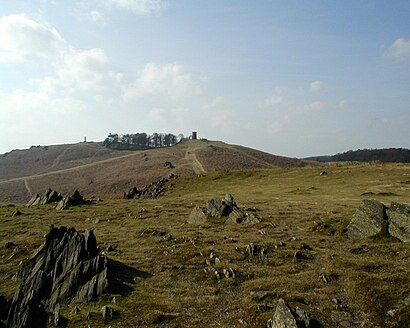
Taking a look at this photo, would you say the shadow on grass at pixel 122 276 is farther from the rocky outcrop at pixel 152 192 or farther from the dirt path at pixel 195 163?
the dirt path at pixel 195 163

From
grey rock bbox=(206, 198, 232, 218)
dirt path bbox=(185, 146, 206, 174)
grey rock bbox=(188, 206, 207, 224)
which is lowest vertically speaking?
grey rock bbox=(188, 206, 207, 224)

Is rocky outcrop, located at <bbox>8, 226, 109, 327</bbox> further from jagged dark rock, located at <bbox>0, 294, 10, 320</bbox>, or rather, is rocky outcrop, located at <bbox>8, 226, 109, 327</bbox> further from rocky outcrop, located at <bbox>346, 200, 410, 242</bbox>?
rocky outcrop, located at <bbox>346, 200, 410, 242</bbox>

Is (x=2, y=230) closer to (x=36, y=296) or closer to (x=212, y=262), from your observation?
(x=36, y=296)

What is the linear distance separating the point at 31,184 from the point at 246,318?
115725mm

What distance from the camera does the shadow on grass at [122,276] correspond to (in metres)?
20.3

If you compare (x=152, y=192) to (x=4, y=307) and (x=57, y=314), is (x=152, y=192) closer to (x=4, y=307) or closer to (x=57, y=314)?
(x=4, y=307)

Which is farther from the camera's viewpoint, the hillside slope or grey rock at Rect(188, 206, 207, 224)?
the hillside slope

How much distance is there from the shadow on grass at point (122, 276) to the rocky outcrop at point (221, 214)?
1489cm

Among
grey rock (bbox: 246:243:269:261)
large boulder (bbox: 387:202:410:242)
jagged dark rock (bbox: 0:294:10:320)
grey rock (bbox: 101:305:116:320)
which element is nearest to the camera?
grey rock (bbox: 101:305:116:320)

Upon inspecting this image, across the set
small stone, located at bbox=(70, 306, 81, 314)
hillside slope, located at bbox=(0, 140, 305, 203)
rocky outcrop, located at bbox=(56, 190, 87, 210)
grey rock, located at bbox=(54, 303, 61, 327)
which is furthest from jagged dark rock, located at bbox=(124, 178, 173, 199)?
small stone, located at bbox=(70, 306, 81, 314)

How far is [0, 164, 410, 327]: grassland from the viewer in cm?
1681

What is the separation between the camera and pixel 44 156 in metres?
177

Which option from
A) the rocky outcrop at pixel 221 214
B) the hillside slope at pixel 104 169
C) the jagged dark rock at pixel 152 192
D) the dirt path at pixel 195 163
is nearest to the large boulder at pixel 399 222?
the rocky outcrop at pixel 221 214

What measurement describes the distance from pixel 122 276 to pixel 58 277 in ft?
12.8
